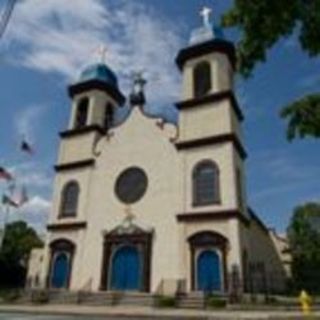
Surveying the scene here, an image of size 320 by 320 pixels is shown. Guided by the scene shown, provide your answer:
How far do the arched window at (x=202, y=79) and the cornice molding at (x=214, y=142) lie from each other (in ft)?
12.1

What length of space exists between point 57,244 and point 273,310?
694 inches

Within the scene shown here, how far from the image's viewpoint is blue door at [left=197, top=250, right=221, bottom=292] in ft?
82.3

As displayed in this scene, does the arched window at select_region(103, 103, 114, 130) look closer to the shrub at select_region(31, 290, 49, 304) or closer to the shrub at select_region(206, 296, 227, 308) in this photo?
the shrub at select_region(31, 290, 49, 304)

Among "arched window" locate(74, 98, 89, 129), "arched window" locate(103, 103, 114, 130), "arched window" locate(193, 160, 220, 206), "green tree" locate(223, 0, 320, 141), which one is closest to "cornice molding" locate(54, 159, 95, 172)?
"arched window" locate(74, 98, 89, 129)

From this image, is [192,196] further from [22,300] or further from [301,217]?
[301,217]

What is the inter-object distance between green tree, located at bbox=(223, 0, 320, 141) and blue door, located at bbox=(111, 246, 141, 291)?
20.8 m

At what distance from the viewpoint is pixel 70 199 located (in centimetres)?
3312

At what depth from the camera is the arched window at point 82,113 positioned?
1428 inches

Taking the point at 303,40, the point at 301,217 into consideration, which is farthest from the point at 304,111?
the point at 301,217

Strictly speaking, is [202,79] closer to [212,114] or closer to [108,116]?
[212,114]

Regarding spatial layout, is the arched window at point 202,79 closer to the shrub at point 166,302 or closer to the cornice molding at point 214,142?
the cornice molding at point 214,142

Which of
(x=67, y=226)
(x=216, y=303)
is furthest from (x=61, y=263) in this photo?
(x=216, y=303)

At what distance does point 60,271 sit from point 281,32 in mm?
26202

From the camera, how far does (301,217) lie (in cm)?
4538
